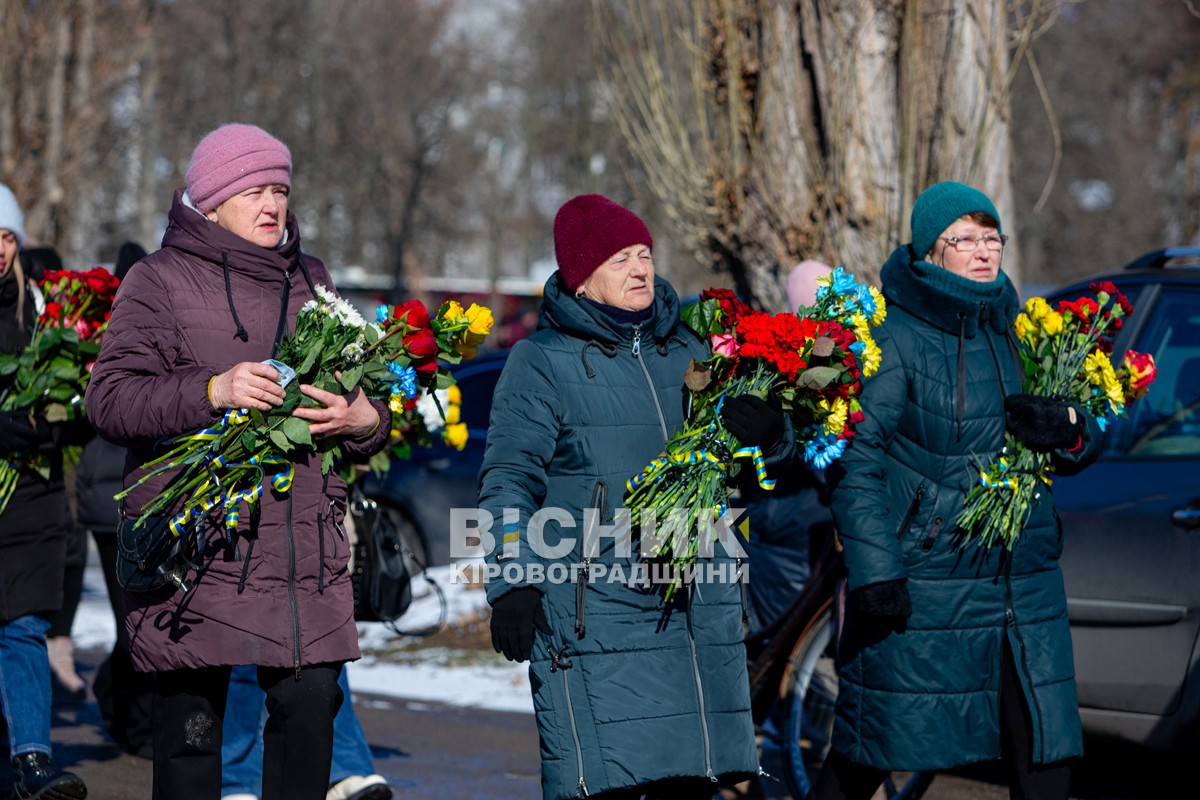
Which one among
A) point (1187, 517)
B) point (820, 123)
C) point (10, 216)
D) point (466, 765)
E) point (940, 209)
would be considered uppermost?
point (820, 123)

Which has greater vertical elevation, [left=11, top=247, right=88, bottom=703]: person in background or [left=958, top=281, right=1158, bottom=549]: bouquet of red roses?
[left=958, top=281, right=1158, bottom=549]: bouquet of red roses

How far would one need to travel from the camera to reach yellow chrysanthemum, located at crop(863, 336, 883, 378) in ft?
12.8

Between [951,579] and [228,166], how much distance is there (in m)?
2.17

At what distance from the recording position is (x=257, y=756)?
4938 millimetres

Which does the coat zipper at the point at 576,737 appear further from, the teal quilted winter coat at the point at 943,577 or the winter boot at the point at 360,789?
the winter boot at the point at 360,789

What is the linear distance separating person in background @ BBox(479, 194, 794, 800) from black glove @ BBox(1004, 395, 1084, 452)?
28.0 inches

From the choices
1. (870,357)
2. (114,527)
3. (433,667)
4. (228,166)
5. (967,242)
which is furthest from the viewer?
(433,667)

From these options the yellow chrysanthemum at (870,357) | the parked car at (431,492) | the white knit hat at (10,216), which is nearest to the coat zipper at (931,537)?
the yellow chrysanthemum at (870,357)

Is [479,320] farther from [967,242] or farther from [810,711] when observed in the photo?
[810,711]

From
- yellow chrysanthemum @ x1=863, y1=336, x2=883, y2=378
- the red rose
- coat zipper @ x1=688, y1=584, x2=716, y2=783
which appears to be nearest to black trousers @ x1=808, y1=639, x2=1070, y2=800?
coat zipper @ x1=688, y1=584, x2=716, y2=783

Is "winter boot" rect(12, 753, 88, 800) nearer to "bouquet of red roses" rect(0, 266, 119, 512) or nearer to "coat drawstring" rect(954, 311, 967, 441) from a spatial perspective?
"bouquet of red roses" rect(0, 266, 119, 512)

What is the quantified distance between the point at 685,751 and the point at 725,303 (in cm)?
117

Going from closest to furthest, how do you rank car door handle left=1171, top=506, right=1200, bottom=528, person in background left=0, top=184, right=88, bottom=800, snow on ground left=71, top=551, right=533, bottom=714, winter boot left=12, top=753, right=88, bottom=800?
winter boot left=12, top=753, right=88, bottom=800, person in background left=0, top=184, right=88, bottom=800, car door handle left=1171, top=506, right=1200, bottom=528, snow on ground left=71, top=551, right=533, bottom=714

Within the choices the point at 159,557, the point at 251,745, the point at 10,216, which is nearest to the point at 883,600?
the point at 159,557
